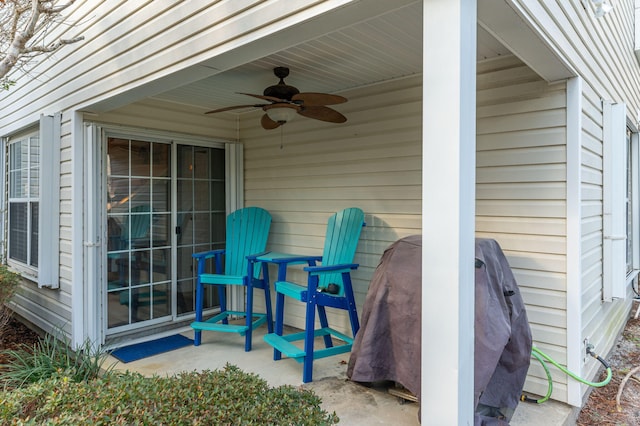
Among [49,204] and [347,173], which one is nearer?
[347,173]

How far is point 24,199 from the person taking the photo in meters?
4.70

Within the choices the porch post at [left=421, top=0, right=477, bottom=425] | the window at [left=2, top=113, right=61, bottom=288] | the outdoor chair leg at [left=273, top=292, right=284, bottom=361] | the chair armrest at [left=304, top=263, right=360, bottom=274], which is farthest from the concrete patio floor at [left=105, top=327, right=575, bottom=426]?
the window at [left=2, top=113, right=61, bottom=288]

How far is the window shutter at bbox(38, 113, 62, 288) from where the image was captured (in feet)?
12.8

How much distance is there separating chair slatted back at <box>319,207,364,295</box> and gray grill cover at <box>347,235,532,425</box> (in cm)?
84

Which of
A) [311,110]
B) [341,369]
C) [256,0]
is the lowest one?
[341,369]

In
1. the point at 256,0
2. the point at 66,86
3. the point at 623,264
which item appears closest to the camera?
the point at 256,0

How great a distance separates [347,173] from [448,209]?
233 cm

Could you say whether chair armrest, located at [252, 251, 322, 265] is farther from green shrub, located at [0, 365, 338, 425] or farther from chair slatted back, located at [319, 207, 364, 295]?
green shrub, located at [0, 365, 338, 425]

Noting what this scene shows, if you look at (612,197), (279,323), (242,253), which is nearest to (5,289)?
(242,253)

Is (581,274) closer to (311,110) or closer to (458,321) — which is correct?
(458,321)

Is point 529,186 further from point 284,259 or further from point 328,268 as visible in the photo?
point 284,259

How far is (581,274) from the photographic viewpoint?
2623 millimetres

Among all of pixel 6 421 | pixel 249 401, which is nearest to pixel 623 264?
pixel 249 401

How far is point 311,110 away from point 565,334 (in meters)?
2.35
